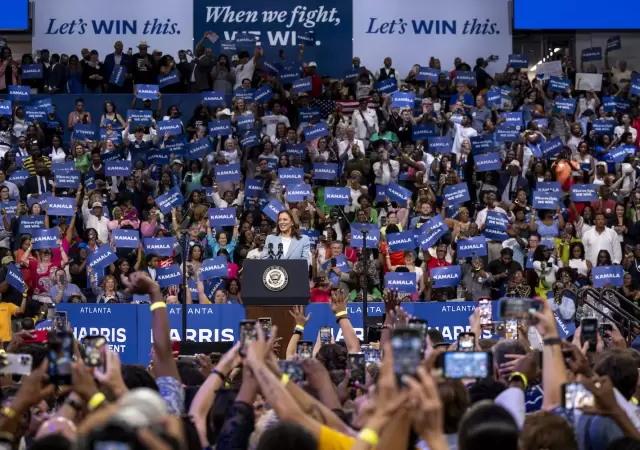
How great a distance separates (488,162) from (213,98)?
4771 mm

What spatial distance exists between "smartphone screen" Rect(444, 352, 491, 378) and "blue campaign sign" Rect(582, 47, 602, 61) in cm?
1886

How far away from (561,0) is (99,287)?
11.7 metres

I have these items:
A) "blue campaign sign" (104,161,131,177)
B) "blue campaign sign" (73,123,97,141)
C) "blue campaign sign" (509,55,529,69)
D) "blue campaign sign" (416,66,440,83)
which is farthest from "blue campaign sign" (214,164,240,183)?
"blue campaign sign" (509,55,529,69)

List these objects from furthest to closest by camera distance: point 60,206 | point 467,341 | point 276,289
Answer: point 60,206 < point 276,289 < point 467,341

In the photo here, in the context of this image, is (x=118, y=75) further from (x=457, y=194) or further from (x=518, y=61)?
(x=518, y=61)

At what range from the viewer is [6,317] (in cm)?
1409

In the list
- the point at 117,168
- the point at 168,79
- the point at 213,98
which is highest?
the point at 168,79

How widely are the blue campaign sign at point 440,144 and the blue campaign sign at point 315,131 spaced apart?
5.26ft

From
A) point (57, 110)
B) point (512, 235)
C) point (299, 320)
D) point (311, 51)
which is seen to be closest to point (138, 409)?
point (299, 320)

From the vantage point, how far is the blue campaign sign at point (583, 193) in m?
17.2

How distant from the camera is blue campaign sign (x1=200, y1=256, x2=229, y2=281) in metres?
14.5

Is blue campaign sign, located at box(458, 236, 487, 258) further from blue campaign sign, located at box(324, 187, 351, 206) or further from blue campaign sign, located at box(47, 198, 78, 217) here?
blue campaign sign, located at box(47, 198, 78, 217)

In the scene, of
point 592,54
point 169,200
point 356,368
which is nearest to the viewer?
point 356,368

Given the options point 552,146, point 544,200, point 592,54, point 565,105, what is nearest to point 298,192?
point 544,200
